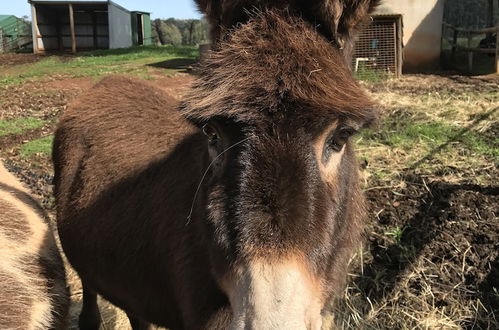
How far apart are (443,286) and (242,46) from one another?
2945 mm

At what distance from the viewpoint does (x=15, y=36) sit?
36375 mm

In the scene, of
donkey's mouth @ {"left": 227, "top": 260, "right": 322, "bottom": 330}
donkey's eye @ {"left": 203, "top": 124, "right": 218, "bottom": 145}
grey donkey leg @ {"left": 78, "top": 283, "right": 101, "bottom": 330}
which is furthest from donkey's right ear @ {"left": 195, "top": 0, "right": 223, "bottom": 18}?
grey donkey leg @ {"left": 78, "top": 283, "right": 101, "bottom": 330}

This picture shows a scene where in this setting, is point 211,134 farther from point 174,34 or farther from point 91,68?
point 174,34

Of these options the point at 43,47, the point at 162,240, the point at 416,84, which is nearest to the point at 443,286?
the point at 162,240

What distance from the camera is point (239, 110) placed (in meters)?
1.85

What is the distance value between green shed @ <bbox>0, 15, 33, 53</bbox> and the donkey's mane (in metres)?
36.0

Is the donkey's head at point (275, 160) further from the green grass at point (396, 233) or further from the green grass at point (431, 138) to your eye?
the green grass at point (431, 138)

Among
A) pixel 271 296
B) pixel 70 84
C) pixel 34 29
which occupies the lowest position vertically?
pixel 271 296

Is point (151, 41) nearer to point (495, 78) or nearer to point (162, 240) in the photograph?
point (495, 78)

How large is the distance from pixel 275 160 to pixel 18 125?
916cm

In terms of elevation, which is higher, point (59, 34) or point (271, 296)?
point (59, 34)

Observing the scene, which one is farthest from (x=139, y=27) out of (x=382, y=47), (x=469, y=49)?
(x=469, y=49)

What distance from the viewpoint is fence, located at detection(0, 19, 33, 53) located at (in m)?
34.5

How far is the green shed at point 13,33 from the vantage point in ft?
114
